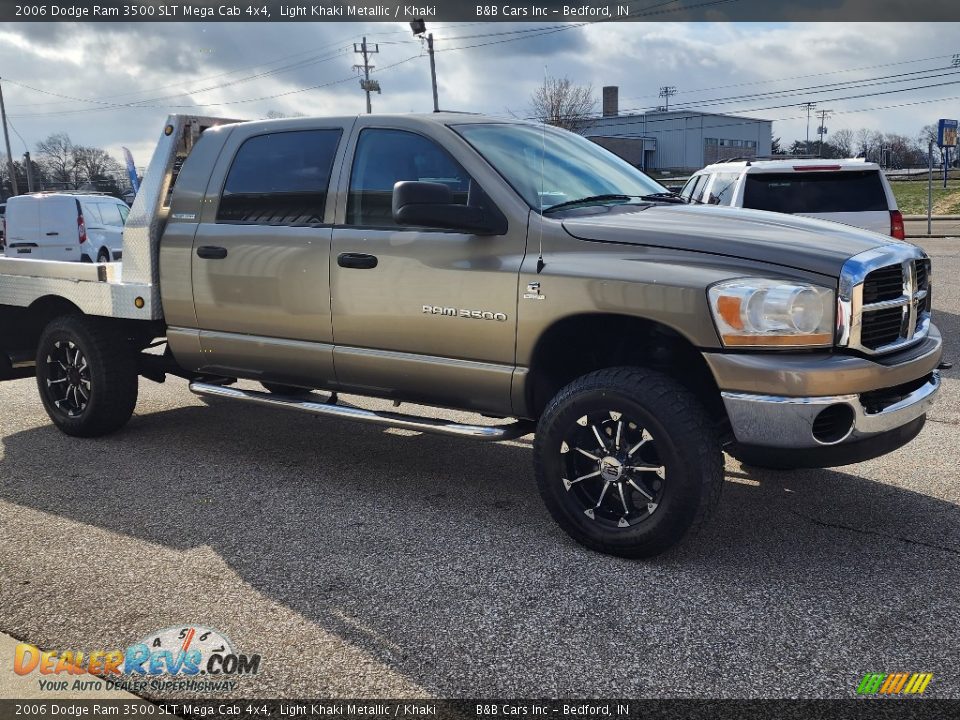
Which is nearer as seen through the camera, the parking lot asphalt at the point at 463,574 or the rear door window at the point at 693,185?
the parking lot asphalt at the point at 463,574

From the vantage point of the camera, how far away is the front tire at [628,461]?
147 inches

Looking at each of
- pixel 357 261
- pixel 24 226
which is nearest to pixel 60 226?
pixel 24 226

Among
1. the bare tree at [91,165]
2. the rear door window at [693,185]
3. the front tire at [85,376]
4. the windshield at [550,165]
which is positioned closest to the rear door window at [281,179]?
the windshield at [550,165]

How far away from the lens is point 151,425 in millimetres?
6547

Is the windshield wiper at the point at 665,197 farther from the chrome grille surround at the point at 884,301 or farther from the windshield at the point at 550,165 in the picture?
the chrome grille surround at the point at 884,301

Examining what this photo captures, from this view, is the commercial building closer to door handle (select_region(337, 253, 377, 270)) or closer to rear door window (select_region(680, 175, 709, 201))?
rear door window (select_region(680, 175, 709, 201))

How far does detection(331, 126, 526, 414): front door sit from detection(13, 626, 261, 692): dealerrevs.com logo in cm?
169

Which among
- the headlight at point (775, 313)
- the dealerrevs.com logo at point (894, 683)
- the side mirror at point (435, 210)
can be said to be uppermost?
the side mirror at point (435, 210)

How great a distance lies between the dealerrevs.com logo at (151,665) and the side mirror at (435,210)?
1952 mm

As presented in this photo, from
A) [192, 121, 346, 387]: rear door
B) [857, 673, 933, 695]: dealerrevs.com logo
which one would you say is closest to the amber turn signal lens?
[857, 673, 933, 695]: dealerrevs.com logo

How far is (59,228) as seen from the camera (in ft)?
60.2

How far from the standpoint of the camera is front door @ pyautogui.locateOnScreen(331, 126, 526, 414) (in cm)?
430

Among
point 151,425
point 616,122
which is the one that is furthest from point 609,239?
point 616,122

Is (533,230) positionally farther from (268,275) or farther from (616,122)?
(616,122)
